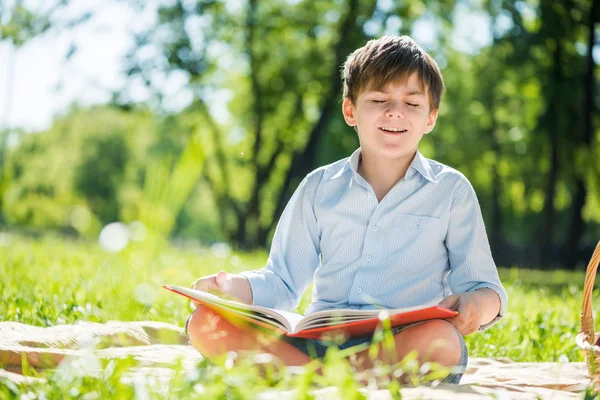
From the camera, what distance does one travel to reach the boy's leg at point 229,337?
A: 2465 mm

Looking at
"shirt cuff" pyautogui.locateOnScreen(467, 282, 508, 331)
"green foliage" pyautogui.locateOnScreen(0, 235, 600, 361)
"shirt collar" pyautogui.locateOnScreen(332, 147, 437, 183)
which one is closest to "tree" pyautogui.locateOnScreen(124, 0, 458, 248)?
"green foliage" pyautogui.locateOnScreen(0, 235, 600, 361)

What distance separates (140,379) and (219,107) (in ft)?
57.3

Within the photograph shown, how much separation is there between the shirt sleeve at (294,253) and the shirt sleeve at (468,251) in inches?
22.3

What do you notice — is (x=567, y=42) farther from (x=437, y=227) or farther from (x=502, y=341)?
(x=437, y=227)

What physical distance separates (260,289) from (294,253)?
27 centimetres

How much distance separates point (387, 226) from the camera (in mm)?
2828

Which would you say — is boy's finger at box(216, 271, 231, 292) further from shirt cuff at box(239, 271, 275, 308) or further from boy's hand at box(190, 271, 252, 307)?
shirt cuff at box(239, 271, 275, 308)

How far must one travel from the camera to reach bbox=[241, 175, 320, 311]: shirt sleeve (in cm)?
290

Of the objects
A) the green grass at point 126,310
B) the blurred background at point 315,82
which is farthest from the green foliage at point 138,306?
the blurred background at point 315,82

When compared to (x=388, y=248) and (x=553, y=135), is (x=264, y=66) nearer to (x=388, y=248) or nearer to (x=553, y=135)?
(x=553, y=135)

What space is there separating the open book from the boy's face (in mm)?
749

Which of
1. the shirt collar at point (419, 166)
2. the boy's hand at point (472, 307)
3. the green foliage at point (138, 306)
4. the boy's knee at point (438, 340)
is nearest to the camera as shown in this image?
the boy's knee at point (438, 340)

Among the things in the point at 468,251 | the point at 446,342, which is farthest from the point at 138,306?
the point at 446,342

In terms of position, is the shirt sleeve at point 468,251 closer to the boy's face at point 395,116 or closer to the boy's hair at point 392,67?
the boy's face at point 395,116
